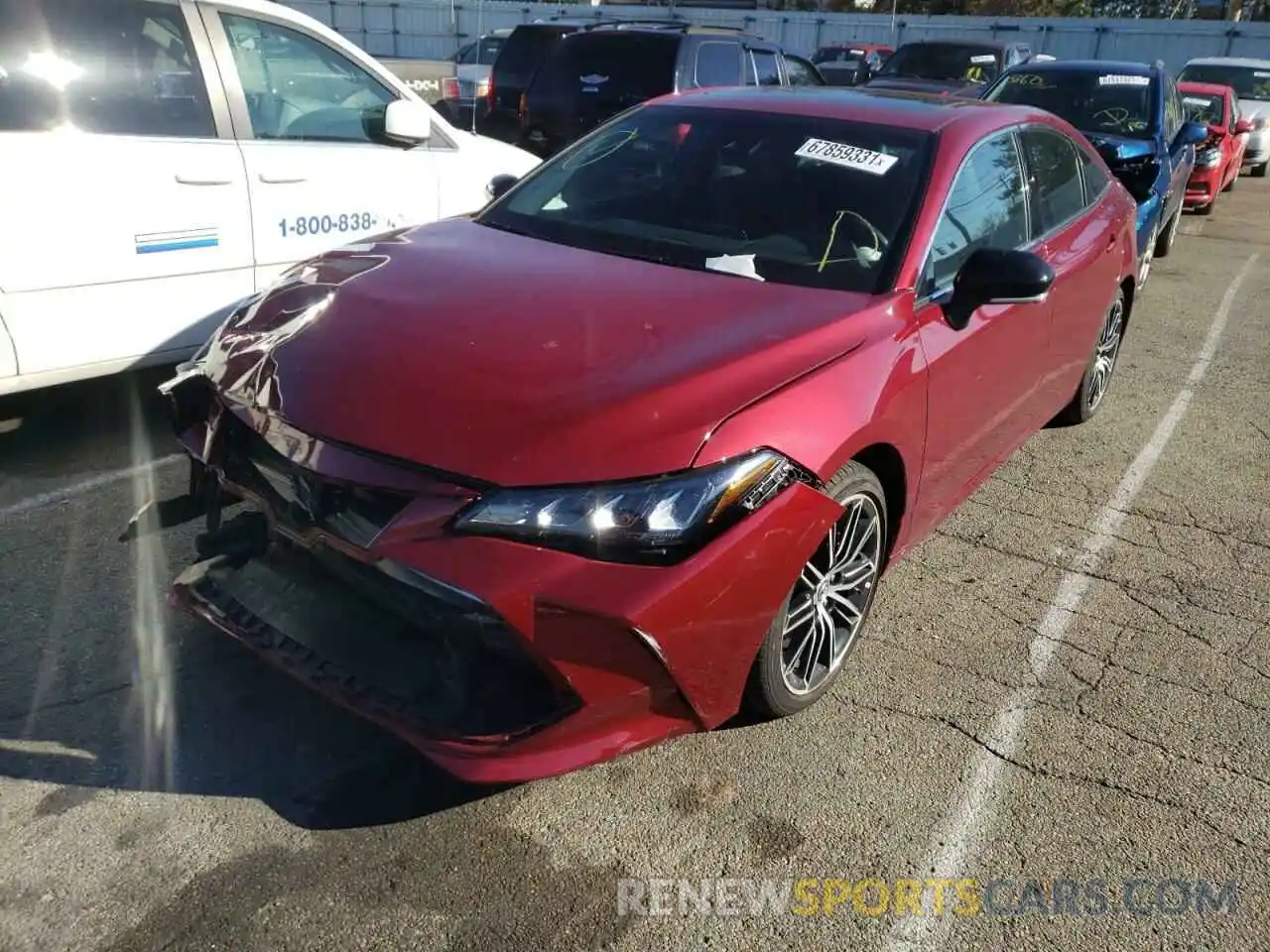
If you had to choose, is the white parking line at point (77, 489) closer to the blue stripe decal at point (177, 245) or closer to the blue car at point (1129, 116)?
the blue stripe decal at point (177, 245)

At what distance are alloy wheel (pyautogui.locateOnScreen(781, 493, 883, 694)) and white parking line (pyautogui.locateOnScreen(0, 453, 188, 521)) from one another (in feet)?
8.54

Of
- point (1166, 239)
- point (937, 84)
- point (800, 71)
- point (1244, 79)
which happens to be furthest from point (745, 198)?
point (1244, 79)

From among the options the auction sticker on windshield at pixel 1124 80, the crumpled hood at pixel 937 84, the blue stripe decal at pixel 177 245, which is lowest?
the blue stripe decal at pixel 177 245

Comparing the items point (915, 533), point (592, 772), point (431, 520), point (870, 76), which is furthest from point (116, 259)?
point (870, 76)

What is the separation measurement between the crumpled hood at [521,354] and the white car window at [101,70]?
1.42 m

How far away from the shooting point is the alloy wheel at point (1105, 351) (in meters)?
5.35

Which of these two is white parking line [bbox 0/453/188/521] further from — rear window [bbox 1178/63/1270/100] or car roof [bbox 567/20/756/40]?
rear window [bbox 1178/63/1270/100]

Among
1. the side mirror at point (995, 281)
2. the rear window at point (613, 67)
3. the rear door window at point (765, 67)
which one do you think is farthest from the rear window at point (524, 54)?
the side mirror at point (995, 281)

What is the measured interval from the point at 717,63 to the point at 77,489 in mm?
7385

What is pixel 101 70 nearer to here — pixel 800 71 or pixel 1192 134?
pixel 1192 134

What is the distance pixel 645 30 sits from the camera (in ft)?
31.3

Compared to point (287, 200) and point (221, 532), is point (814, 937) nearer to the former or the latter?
point (221, 532)

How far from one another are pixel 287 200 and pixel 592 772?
3139 mm

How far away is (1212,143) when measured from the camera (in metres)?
12.3
